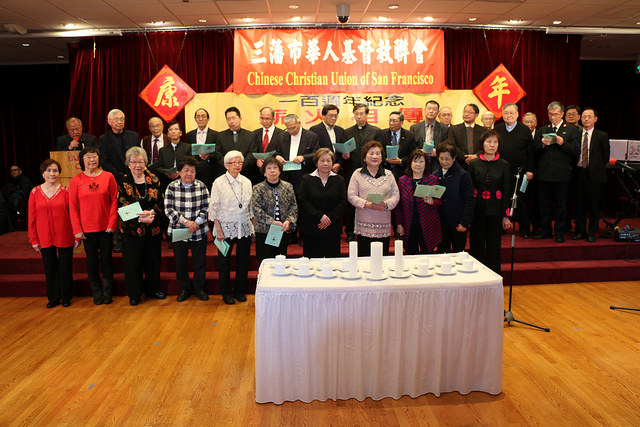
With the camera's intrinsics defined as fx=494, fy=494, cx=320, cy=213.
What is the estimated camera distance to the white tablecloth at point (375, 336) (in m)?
2.82

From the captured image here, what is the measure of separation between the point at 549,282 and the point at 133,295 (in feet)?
14.2

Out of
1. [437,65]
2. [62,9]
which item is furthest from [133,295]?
[437,65]

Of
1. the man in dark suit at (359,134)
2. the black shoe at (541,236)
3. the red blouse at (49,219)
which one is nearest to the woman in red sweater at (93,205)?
the red blouse at (49,219)

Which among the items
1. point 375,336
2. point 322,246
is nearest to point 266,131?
point 322,246

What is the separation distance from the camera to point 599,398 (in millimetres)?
3008

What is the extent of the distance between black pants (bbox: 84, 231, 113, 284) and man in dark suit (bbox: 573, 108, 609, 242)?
17.3ft

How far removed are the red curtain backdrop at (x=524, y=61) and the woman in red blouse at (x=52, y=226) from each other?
5062 millimetres

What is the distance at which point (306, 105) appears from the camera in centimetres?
671

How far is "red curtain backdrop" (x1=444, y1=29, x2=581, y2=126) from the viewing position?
705 cm

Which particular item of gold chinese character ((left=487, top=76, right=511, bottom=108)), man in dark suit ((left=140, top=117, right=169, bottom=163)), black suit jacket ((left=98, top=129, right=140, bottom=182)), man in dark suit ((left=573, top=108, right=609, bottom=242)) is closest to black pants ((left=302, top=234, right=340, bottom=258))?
man in dark suit ((left=140, top=117, right=169, bottom=163))

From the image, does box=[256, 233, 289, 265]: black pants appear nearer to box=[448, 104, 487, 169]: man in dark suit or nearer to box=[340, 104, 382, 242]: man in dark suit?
box=[340, 104, 382, 242]: man in dark suit

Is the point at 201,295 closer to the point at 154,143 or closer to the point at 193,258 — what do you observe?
the point at 193,258

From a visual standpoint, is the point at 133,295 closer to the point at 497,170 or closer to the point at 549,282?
the point at 497,170

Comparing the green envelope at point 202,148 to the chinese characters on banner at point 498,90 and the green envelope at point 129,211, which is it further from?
the chinese characters on banner at point 498,90
